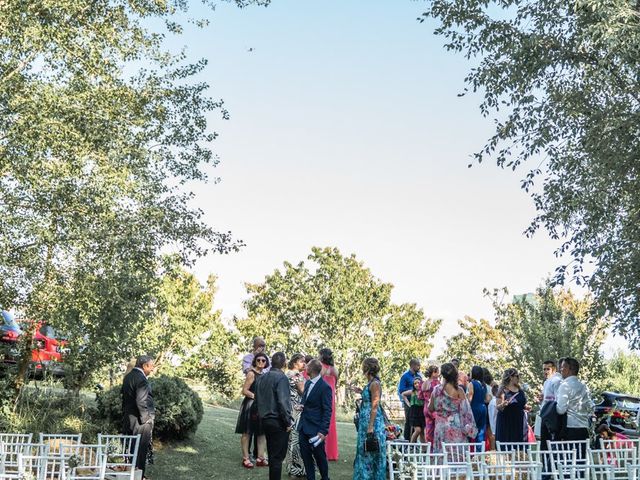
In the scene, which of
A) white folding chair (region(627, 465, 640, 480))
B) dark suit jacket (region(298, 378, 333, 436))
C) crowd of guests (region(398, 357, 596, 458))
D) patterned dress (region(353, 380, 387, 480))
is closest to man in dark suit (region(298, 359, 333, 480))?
dark suit jacket (region(298, 378, 333, 436))

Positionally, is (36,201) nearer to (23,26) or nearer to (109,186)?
(109,186)

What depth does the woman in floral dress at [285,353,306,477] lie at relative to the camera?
10.7 meters

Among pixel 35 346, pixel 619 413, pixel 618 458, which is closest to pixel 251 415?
pixel 618 458

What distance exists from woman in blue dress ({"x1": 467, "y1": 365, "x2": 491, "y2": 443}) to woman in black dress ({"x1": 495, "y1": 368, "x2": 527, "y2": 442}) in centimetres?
27

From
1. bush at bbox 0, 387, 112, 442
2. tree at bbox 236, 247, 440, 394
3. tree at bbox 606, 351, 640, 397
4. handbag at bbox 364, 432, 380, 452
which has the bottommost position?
handbag at bbox 364, 432, 380, 452

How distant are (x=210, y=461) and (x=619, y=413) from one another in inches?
315

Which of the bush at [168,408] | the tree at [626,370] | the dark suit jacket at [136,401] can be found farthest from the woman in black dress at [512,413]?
the tree at [626,370]

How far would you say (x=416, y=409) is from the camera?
39.5ft

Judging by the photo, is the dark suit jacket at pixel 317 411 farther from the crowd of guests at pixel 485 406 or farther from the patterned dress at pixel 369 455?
the crowd of guests at pixel 485 406

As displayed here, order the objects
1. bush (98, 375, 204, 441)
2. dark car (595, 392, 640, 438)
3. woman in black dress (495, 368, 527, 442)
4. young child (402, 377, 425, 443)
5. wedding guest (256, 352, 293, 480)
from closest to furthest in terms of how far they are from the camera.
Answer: wedding guest (256, 352, 293, 480)
woman in black dress (495, 368, 527, 442)
young child (402, 377, 425, 443)
bush (98, 375, 204, 441)
dark car (595, 392, 640, 438)

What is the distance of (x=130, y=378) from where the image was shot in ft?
31.6

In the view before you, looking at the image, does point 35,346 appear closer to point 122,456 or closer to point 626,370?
point 122,456

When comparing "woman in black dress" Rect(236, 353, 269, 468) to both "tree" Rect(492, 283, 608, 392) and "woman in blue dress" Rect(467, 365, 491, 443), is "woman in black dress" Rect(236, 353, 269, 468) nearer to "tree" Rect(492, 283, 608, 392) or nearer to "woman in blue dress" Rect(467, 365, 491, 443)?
"woman in blue dress" Rect(467, 365, 491, 443)

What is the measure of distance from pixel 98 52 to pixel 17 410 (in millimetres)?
6040
